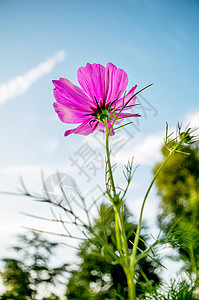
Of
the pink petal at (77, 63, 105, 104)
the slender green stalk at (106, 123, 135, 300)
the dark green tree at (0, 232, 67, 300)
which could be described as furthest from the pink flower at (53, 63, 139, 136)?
the dark green tree at (0, 232, 67, 300)

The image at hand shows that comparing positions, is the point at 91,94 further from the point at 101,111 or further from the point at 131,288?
the point at 131,288

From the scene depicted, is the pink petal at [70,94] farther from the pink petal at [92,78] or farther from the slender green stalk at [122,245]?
the slender green stalk at [122,245]

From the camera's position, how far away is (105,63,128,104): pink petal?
478 millimetres

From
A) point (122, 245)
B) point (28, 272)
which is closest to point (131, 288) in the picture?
point (122, 245)

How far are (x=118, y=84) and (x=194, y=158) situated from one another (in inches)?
287

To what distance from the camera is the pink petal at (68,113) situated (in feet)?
1.58

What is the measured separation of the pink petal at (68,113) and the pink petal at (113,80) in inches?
2.9

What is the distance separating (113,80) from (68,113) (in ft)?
0.39

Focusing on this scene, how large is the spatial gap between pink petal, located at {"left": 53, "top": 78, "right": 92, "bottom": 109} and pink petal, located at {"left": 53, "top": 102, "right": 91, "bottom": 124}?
0.04 ft

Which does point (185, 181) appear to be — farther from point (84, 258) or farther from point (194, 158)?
point (84, 258)

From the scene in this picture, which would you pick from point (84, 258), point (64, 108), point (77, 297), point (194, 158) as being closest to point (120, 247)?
point (64, 108)

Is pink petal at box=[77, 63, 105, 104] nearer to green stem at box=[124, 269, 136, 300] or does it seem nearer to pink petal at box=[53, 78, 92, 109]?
pink petal at box=[53, 78, 92, 109]

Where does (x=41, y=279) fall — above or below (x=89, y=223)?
below

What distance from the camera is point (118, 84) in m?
0.48
